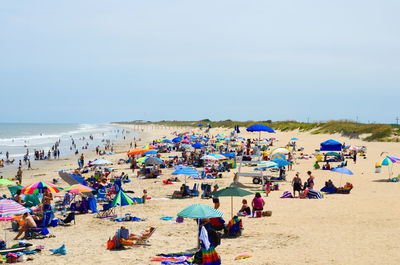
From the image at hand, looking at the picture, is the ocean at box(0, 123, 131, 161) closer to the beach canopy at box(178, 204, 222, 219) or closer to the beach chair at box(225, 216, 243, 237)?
the beach chair at box(225, 216, 243, 237)

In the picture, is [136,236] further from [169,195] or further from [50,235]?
[169,195]

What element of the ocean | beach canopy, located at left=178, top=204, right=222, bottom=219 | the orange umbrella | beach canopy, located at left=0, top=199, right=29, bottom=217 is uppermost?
the orange umbrella

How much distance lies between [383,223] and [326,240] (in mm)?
2391

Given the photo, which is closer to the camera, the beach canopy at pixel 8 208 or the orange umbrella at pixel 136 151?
the beach canopy at pixel 8 208

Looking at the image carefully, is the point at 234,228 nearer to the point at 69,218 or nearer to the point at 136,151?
the point at 69,218

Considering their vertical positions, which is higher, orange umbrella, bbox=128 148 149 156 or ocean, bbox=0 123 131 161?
orange umbrella, bbox=128 148 149 156

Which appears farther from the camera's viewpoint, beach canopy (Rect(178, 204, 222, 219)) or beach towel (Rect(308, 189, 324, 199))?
beach towel (Rect(308, 189, 324, 199))

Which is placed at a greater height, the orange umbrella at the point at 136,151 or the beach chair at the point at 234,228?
the orange umbrella at the point at 136,151

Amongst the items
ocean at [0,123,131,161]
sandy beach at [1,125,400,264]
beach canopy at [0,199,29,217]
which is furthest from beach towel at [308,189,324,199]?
ocean at [0,123,131,161]

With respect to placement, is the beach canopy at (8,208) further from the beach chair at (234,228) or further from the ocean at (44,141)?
the ocean at (44,141)

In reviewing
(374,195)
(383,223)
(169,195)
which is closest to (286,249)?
(383,223)

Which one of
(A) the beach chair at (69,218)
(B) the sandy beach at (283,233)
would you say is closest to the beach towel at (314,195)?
(B) the sandy beach at (283,233)

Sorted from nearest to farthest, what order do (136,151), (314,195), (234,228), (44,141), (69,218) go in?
(234,228) → (69,218) → (314,195) → (136,151) → (44,141)

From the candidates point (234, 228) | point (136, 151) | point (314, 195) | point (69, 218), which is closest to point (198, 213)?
point (234, 228)
